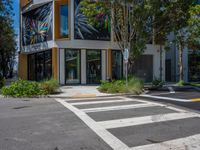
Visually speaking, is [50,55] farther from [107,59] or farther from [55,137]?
[55,137]

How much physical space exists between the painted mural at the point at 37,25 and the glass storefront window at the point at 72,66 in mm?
2324

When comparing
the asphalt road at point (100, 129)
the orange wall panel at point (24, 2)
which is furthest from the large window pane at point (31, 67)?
the asphalt road at point (100, 129)

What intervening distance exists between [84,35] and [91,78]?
400 centimetres

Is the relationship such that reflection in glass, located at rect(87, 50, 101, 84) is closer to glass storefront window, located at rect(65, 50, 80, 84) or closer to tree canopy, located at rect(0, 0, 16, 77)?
glass storefront window, located at rect(65, 50, 80, 84)

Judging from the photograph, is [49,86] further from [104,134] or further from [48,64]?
[104,134]

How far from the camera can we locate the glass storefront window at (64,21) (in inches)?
904

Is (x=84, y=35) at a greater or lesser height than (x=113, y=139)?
greater

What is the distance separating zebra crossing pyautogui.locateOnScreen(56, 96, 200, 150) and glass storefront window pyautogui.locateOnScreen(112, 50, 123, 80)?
45.5 ft

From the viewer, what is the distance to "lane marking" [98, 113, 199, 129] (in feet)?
25.9

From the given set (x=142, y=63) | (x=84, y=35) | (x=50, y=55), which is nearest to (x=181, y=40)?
(x=142, y=63)

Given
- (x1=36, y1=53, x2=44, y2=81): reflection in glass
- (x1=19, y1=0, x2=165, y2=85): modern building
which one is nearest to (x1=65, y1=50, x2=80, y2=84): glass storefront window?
(x1=19, y1=0, x2=165, y2=85): modern building

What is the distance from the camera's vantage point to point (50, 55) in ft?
77.9

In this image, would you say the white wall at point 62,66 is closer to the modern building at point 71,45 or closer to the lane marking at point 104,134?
the modern building at point 71,45

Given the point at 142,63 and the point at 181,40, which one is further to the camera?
the point at 142,63
